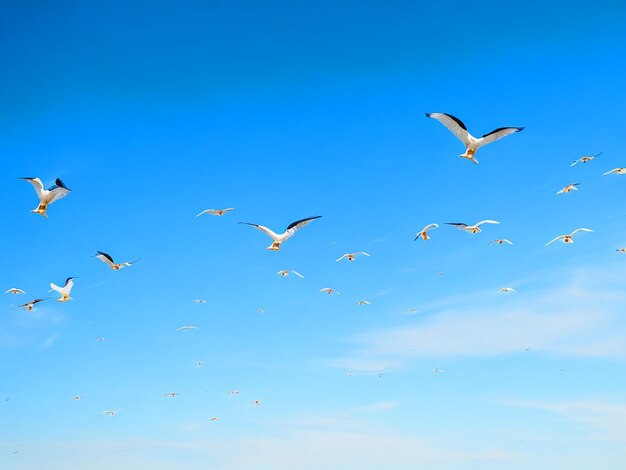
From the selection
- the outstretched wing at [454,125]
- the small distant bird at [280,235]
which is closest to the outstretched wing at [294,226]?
the small distant bird at [280,235]

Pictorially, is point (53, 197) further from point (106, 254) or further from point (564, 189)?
point (564, 189)

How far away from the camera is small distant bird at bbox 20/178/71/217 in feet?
125

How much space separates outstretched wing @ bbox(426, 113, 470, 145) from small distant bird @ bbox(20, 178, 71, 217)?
20.9 meters

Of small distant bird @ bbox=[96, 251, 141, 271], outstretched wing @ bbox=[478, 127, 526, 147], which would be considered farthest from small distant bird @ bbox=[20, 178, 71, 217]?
outstretched wing @ bbox=[478, 127, 526, 147]

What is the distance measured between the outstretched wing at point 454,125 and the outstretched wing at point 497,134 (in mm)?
841

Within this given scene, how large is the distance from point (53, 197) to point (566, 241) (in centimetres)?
3175

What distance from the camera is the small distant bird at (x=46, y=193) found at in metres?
38.2

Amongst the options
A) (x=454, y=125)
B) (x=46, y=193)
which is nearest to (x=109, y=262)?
(x=46, y=193)

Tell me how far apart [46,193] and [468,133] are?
23500mm

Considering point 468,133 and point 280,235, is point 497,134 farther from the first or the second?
point 280,235

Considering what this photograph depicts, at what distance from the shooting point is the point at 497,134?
33562mm

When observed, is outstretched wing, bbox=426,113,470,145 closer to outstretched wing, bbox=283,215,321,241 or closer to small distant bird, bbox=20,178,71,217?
outstretched wing, bbox=283,215,321,241

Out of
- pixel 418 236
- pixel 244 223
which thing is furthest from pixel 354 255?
pixel 244 223

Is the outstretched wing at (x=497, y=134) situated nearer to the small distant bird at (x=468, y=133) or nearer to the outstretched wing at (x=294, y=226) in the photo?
the small distant bird at (x=468, y=133)
